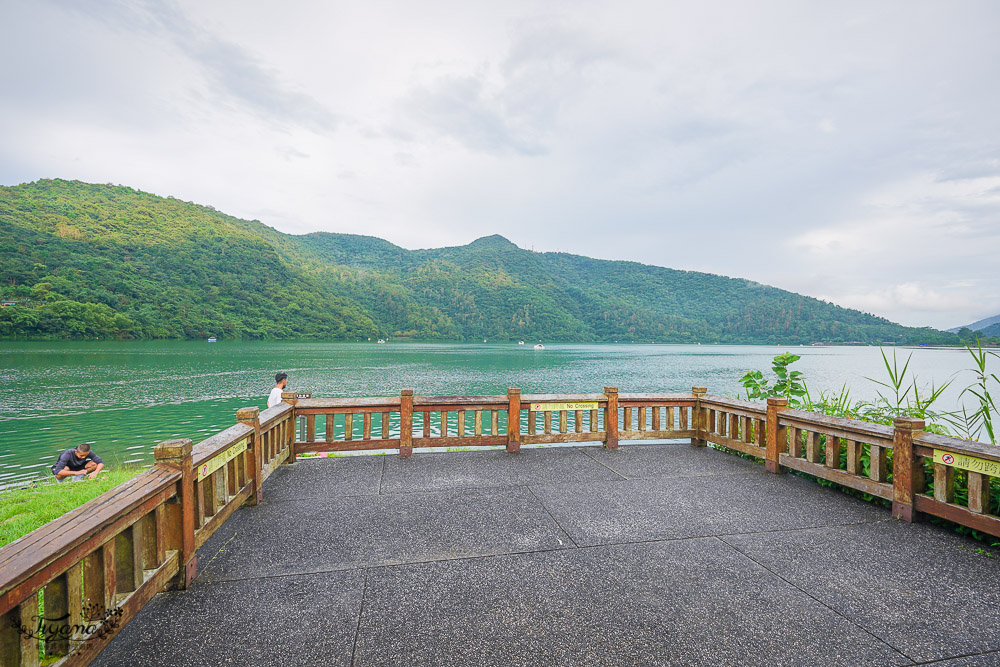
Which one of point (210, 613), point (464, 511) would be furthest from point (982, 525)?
point (210, 613)

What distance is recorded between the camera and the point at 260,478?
13.8 ft

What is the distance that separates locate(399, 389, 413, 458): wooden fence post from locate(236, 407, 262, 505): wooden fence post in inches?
73.5

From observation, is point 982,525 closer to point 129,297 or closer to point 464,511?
point 464,511

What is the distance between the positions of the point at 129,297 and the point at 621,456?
320 feet

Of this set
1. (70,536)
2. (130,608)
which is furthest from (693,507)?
(70,536)

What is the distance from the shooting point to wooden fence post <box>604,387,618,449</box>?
251 inches

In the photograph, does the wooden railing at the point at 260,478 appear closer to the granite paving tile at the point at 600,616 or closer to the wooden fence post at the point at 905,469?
the wooden fence post at the point at 905,469

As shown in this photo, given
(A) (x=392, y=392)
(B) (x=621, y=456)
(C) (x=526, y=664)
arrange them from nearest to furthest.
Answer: (C) (x=526, y=664)
(B) (x=621, y=456)
(A) (x=392, y=392)

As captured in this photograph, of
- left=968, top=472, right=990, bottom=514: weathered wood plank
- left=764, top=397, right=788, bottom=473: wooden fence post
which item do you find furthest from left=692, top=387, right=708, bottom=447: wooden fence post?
left=968, top=472, right=990, bottom=514: weathered wood plank

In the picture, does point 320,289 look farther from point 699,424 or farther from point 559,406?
point 699,424

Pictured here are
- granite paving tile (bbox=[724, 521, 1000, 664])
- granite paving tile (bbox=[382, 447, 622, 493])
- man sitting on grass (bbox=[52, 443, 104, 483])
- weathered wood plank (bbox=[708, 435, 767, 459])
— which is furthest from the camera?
man sitting on grass (bbox=[52, 443, 104, 483])

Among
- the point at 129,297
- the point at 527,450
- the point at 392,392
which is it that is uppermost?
the point at 129,297

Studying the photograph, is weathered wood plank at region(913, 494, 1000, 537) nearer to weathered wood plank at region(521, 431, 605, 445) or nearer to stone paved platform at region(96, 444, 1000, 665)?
stone paved platform at region(96, 444, 1000, 665)

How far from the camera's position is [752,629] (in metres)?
2.41
